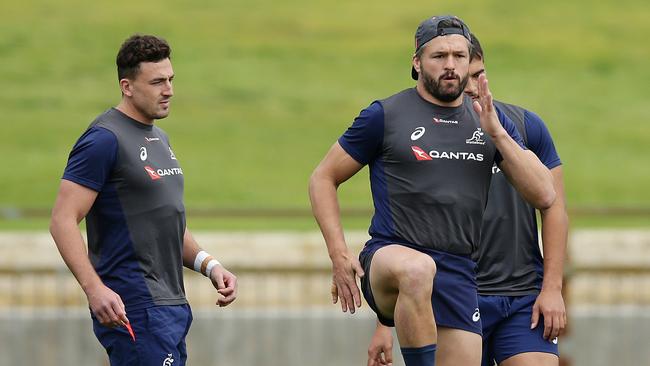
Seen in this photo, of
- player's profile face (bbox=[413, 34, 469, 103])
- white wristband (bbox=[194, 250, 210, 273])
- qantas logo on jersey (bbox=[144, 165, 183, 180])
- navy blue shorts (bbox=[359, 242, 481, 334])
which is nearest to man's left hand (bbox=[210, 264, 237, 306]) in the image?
white wristband (bbox=[194, 250, 210, 273])

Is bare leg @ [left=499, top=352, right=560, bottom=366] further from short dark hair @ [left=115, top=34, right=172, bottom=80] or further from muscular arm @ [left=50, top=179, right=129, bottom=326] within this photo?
short dark hair @ [left=115, top=34, right=172, bottom=80]

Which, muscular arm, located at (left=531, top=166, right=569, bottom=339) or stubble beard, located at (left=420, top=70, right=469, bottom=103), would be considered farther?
muscular arm, located at (left=531, top=166, right=569, bottom=339)

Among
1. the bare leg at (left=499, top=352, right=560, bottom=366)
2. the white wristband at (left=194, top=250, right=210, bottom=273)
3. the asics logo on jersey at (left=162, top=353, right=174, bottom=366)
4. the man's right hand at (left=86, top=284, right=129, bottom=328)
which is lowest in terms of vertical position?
the bare leg at (left=499, top=352, right=560, bottom=366)

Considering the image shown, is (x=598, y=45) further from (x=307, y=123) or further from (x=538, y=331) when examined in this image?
(x=538, y=331)

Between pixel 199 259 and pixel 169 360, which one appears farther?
pixel 199 259

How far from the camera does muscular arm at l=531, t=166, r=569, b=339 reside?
326 inches

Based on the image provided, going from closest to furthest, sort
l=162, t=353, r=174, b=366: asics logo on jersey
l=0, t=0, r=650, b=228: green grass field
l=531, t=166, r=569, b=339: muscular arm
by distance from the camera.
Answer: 1. l=162, t=353, r=174, b=366: asics logo on jersey
2. l=531, t=166, r=569, b=339: muscular arm
3. l=0, t=0, r=650, b=228: green grass field

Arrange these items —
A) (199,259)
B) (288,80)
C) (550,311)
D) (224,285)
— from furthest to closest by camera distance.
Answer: (288,80)
(199,259)
(550,311)
(224,285)

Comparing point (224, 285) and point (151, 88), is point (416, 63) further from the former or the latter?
point (224, 285)

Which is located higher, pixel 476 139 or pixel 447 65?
pixel 447 65

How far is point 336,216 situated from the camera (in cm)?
802

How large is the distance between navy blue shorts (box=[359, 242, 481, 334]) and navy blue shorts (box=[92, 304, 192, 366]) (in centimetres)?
99

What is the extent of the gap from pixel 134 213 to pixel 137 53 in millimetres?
796

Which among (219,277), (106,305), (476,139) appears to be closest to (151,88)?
(219,277)
